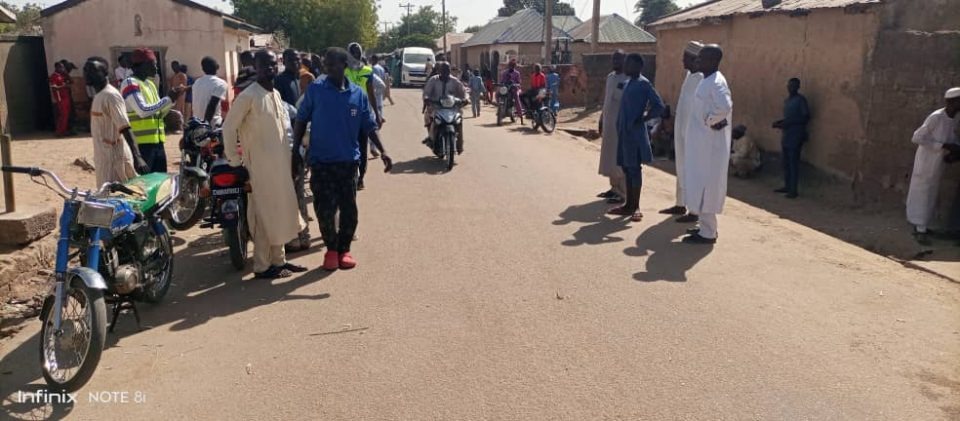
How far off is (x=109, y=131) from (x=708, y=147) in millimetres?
5427

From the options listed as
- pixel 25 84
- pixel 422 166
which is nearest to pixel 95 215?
pixel 422 166

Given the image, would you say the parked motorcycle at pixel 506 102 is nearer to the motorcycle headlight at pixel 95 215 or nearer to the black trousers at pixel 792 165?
the black trousers at pixel 792 165

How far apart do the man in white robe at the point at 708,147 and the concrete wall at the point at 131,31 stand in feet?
48.7

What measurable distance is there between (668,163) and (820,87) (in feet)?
12.4

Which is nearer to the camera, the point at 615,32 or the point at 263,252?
the point at 263,252

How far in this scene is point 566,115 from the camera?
950 inches

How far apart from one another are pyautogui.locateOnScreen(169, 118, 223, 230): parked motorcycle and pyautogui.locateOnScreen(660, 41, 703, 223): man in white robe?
4.88 meters

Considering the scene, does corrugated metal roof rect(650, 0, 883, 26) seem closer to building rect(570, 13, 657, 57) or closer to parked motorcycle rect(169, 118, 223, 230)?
parked motorcycle rect(169, 118, 223, 230)

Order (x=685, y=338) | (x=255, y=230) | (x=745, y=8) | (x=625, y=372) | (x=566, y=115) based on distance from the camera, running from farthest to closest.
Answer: (x=566, y=115) < (x=745, y=8) < (x=255, y=230) < (x=685, y=338) < (x=625, y=372)

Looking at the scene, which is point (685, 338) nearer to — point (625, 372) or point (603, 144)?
point (625, 372)

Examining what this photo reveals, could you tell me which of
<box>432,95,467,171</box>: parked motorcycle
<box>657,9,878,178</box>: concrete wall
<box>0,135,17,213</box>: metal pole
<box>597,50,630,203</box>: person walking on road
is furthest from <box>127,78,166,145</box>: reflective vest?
<box>657,9,878,178</box>: concrete wall

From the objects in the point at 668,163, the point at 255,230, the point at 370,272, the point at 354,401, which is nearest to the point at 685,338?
the point at 354,401

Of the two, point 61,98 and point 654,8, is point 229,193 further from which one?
point 654,8

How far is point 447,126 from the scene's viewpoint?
12.0 m
